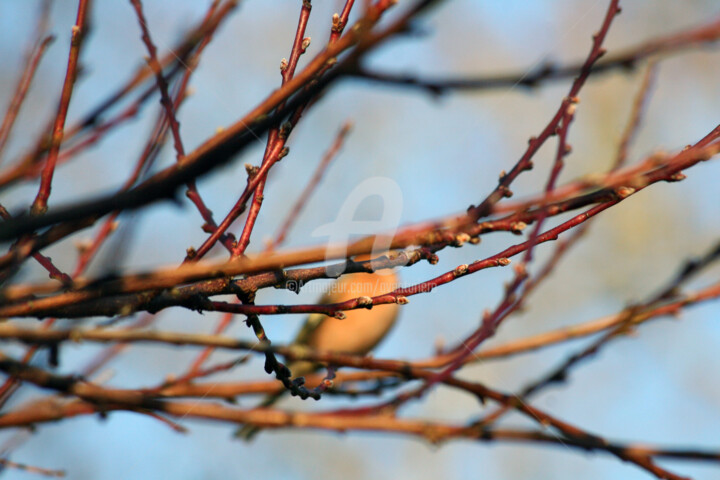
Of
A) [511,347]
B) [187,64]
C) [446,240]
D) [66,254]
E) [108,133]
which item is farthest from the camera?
[66,254]

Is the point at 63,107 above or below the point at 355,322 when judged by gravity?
below

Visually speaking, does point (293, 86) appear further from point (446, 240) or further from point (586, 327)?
point (586, 327)

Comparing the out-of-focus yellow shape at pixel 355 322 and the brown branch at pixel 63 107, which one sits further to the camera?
the out-of-focus yellow shape at pixel 355 322

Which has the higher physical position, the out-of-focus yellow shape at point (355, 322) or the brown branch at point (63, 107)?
the out-of-focus yellow shape at point (355, 322)

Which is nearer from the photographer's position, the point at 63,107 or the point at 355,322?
the point at 63,107

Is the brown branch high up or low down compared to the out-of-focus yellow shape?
down

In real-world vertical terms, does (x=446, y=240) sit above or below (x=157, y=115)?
below

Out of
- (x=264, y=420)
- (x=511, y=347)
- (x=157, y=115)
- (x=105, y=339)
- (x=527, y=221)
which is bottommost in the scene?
(x=105, y=339)

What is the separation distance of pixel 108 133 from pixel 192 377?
0.73 meters

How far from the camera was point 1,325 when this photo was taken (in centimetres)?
90

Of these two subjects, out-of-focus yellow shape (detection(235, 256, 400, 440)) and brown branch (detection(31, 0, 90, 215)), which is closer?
brown branch (detection(31, 0, 90, 215))

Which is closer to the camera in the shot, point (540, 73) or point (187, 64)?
point (540, 73)

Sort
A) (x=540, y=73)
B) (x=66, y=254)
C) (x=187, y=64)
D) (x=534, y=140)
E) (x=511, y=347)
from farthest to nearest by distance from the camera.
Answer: (x=66, y=254)
(x=511, y=347)
(x=187, y=64)
(x=534, y=140)
(x=540, y=73)

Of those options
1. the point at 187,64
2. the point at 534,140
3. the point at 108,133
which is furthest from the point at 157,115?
the point at 534,140
